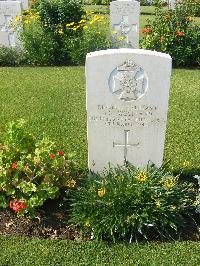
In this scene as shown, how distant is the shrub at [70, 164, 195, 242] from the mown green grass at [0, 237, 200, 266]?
136 mm

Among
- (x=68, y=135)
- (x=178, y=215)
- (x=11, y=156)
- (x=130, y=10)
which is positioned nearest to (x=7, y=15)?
(x=130, y=10)

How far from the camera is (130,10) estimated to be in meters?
10.5

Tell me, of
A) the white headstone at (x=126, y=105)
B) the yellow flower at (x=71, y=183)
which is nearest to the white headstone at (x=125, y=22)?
the white headstone at (x=126, y=105)

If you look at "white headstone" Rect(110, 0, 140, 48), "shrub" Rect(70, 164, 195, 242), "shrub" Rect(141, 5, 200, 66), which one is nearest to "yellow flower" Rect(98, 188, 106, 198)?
"shrub" Rect(70, 164, 195, 242)

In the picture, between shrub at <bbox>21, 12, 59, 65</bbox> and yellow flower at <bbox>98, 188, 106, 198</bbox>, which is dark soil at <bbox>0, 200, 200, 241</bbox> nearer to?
yellow flower at <bbox>98, 188, 106, 198</bbox>

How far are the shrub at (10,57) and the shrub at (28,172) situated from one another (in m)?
6.41

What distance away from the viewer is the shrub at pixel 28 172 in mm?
4230

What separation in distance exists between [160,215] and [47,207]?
51.3 inches

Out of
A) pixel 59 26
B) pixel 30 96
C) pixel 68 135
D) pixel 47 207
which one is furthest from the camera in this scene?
pixel 59 26

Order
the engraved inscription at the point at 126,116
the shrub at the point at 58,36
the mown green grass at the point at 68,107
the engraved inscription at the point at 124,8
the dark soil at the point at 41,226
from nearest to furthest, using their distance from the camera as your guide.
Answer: the dark soil at the point at 41,226, the engraved inscription at the point at 126,116, the mown green grass at the point at 68,107, the shrub at the point at 58,36, the engraved inscription at the point at 124,8

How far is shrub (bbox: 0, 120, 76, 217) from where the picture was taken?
4230mm

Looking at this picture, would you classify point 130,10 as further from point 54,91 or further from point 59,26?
point 54,91

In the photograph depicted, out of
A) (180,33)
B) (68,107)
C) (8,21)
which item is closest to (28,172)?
(68,107)

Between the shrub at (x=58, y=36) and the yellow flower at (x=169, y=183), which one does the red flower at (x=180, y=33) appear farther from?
the yellow flower at (x=169, y=183)
